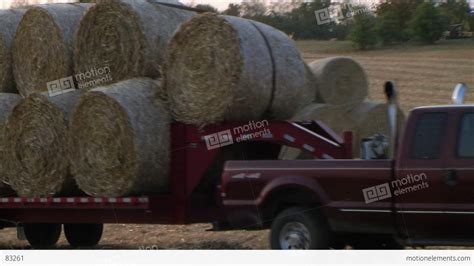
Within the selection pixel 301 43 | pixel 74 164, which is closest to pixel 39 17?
pixel 74 164

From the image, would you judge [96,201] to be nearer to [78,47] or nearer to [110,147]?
[110,147]

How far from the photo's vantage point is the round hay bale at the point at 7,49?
10.7 m

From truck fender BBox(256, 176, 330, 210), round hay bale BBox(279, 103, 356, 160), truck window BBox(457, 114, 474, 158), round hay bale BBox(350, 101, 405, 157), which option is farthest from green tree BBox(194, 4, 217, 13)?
truck window BBox(457, 114, 474, 158)

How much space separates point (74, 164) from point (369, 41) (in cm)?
339

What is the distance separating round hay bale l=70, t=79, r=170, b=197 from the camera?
357 inches

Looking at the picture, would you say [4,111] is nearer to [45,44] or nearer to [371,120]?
[45,44]

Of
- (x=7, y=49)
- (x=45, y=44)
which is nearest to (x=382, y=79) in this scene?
(x=45, y=44)

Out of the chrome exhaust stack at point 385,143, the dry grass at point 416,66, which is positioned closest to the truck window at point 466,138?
the chrome exhaust stack at point 385,143

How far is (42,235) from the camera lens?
11492 mm

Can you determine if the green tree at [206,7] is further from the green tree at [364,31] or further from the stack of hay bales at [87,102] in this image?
the green tree at [364,31]

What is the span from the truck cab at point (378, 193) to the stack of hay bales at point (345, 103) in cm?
181

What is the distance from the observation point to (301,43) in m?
10.9
